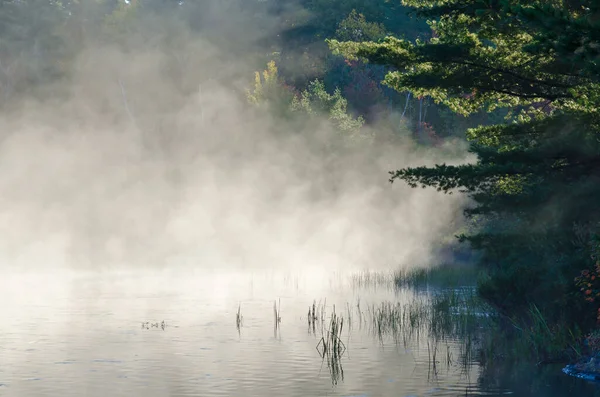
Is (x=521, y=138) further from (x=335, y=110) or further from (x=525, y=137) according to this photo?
(x=335, y=110)

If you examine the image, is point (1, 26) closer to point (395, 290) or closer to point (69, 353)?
point (395, 290)

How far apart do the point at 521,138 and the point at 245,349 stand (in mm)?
8613

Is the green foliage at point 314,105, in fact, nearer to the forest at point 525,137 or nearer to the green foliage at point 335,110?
the green foliage at point 335,110

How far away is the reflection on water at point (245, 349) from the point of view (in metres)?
17.2

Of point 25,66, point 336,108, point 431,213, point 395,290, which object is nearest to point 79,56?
point 25,66

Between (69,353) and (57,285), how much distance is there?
786 inches

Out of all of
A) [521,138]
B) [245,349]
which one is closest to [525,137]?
[521,138]

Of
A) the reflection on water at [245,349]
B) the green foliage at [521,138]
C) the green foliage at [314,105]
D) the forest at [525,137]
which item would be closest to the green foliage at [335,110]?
the green foliage at [314,105]

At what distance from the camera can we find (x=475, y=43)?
24297 mm

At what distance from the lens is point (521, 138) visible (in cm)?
2562

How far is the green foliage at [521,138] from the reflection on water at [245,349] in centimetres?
178

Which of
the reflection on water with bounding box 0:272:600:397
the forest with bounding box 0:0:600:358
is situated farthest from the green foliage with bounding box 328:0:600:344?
the reflection on water with bounding box 0:272:600:397

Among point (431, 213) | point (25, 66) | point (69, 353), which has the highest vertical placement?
point (25, 66)

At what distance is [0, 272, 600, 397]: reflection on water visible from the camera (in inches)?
675
